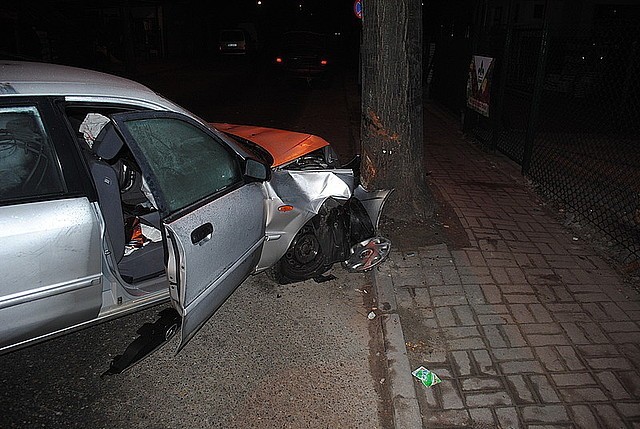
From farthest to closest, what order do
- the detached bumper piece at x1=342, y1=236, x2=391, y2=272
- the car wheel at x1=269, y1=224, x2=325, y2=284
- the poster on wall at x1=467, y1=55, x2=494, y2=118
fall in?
the poster on wall at x1=467, y1=55, x2=494, y2=118 → the detached bumper piece at x1=342, y1=236, x2=391, y2=272 → the car wheel at x1=269, y1=224, x2=325, y2=284

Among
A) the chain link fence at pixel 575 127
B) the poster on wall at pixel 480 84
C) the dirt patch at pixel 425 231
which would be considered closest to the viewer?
the dirt patch at pixel 425 231

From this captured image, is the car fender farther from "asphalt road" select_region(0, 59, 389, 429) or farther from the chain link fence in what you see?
the chain link fence

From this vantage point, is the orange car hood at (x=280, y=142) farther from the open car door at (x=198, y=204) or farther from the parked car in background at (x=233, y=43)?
the parked car in background at (x=233, y=43)

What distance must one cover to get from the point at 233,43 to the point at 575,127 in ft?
82.7

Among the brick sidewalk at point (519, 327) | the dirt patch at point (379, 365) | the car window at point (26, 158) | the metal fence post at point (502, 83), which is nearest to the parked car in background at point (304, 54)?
the metal fence post at point (502, 83)

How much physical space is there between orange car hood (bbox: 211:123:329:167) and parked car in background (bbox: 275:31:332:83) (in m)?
15.1

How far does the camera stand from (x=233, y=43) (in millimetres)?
32250

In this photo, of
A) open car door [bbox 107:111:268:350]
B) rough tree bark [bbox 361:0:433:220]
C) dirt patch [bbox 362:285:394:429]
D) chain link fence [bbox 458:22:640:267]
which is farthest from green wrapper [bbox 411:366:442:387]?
chain link fence [bbox 458:22:640:267]

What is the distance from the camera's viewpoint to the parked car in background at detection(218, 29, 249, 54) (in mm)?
32250

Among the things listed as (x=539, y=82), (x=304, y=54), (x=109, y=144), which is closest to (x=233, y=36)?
Result: (x=304, y=54)

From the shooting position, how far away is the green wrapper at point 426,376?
329 centimetres

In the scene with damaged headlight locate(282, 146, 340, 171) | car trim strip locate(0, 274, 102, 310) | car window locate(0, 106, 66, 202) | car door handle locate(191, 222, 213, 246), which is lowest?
car trim strip locate(0, 274, 102, 310)

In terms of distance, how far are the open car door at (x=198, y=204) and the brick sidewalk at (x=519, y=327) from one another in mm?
1393

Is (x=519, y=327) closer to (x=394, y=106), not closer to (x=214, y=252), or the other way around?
(x=214, y=252)
